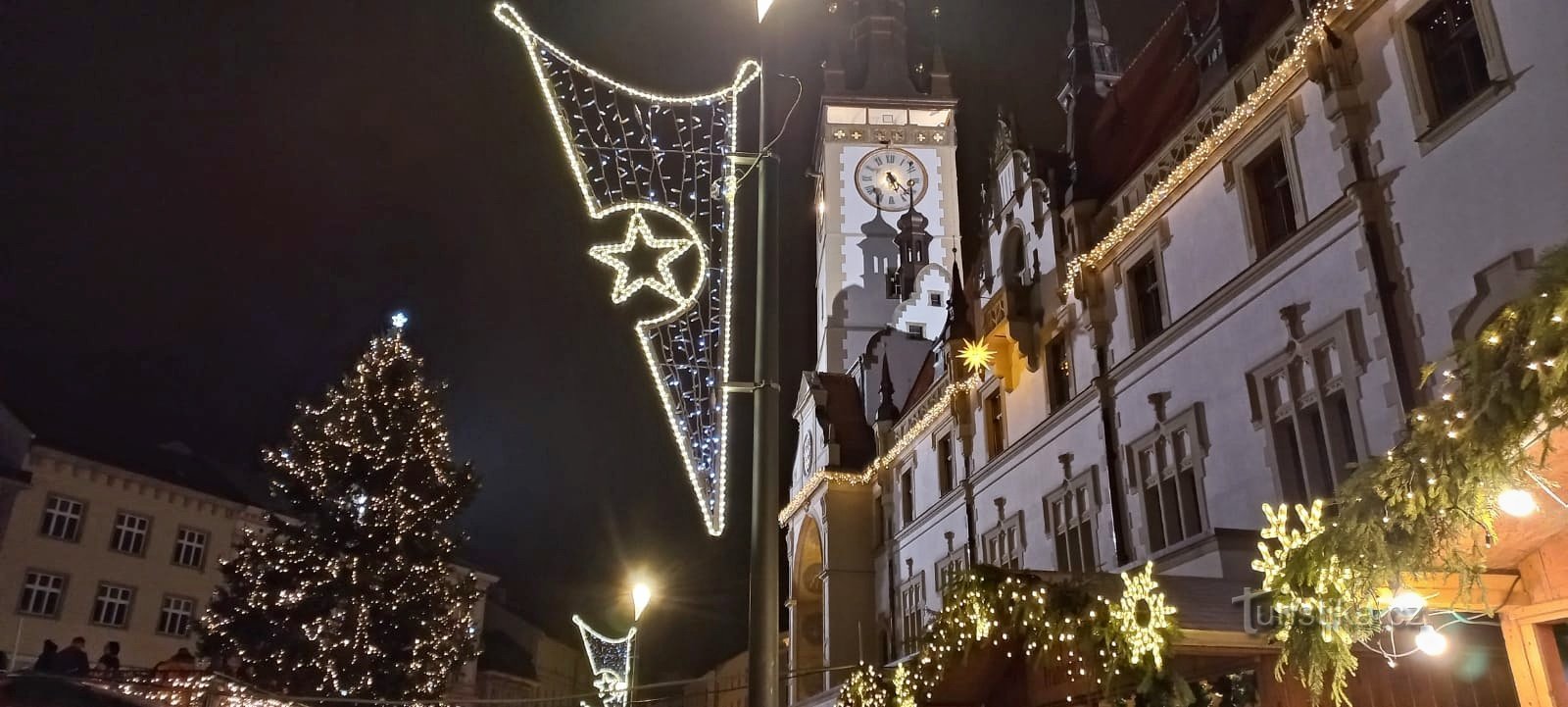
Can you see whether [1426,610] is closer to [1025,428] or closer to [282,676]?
[1025,428]

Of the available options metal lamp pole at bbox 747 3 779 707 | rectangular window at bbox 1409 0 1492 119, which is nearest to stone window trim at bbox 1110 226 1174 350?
rectangular window at bbox 1409 0 1492 119

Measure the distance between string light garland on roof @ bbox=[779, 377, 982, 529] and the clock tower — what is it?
12021 mm

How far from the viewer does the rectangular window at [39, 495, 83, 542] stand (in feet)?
101

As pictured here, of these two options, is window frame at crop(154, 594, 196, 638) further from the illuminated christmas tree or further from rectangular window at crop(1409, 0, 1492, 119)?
rectangular window at crop(1409, 0, 1492, 119)

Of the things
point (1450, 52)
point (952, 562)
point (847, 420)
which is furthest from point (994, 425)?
point (1450, 52)

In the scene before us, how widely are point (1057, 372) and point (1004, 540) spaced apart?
4.45m

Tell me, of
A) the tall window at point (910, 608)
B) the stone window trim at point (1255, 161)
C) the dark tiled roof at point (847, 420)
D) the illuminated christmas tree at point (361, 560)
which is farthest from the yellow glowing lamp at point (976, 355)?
the illuminated christmas tree at point (361, 560)

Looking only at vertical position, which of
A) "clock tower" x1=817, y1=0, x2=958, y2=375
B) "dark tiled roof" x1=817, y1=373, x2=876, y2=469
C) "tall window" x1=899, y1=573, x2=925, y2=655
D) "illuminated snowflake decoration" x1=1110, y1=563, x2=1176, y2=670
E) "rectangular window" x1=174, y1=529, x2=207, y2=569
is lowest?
"illuminated snowflake decoration" x1=1110, y1=563, x2=1176, y2=670

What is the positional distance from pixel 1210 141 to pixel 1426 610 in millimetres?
9950

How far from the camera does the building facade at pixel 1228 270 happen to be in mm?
11812

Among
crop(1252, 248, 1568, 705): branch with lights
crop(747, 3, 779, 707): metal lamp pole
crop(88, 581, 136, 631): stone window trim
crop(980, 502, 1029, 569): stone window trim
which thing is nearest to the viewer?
crop(1252, 248, 1568, 705): branch with lights

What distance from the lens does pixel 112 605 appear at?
107 feet

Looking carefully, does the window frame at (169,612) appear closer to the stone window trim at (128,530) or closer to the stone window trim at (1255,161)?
the stone window trim at (128,530)

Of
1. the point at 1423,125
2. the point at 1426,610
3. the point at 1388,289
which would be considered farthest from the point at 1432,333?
the point at 1426,610
